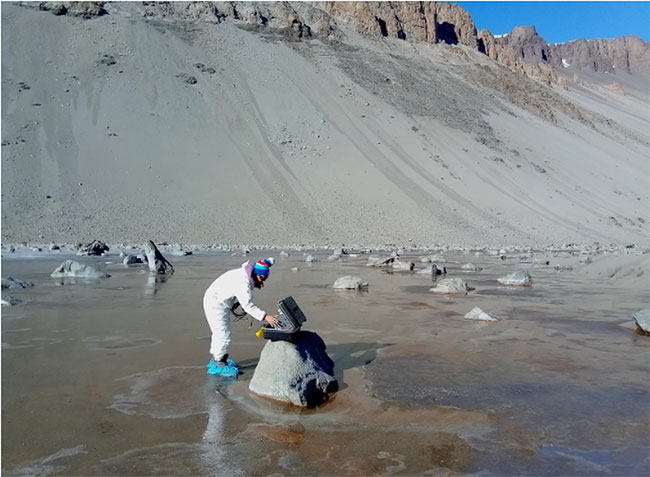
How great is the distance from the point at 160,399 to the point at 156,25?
193 ft

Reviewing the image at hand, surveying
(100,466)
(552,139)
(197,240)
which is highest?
(552,139)

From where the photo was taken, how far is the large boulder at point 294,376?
4496mm

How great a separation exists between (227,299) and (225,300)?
0.08ft

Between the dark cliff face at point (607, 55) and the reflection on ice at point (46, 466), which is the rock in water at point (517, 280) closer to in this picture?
the reflection on ice at point (46, 466)

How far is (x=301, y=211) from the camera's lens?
121ft

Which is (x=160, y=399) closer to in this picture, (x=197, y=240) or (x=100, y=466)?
(x=100, y=466)

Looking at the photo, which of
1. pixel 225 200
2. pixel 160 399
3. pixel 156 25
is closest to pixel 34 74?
pixel 156 25

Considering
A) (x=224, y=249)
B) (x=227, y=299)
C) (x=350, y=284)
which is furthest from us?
(x=224, y=249)

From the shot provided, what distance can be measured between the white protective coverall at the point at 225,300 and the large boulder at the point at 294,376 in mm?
651

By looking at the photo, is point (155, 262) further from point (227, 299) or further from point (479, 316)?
point (227, 299)

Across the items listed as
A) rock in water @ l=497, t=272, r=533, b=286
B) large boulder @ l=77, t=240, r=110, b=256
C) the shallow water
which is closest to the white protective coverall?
the shallow water

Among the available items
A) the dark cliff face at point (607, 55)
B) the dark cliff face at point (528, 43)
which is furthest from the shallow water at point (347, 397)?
the dark cliff face at point (607, 55)

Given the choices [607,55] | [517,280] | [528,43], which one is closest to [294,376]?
[517,280]

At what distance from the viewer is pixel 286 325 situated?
502 centimetres
